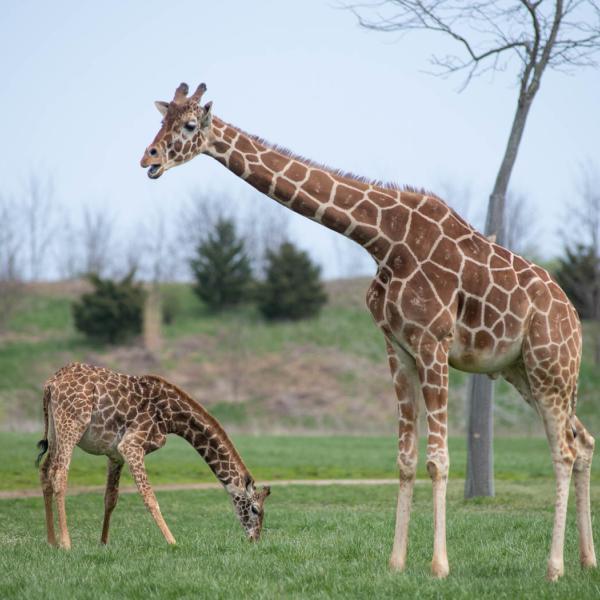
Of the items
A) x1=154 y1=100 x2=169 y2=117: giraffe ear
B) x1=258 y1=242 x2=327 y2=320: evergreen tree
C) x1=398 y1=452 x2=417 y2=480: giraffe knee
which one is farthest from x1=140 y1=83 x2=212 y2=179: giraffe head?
x1=258 y1=242 x2=327 y2=320: evergreen tree

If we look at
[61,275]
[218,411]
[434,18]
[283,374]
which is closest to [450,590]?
[434,18]

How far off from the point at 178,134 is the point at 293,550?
4388 millimetres

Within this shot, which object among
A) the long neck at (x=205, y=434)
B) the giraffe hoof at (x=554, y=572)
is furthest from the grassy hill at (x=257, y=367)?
the giraffe hoof at (x=554, y=572)

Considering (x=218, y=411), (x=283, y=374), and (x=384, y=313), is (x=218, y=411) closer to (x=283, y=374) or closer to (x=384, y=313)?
(x=283, y=374)

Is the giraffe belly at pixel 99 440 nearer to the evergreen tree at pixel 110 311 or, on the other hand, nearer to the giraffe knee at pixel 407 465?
the giraffe knee at pixel 407 465

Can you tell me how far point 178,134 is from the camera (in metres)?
8.54

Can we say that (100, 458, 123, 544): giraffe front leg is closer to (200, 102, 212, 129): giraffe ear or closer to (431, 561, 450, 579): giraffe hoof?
(431, 561, 450, 579): giraffe hoof

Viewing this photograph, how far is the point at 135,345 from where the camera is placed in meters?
53.1

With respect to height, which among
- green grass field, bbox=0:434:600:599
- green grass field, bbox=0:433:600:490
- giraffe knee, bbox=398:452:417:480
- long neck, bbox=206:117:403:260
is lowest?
green grass field, bbox=0:433:600:490

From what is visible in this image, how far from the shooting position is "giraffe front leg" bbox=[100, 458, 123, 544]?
11703 millimetres

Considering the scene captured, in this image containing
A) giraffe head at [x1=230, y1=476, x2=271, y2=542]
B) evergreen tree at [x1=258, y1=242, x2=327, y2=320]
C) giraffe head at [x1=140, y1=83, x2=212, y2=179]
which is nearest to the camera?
giraffe head at [x1=140, y1=83, x2=212, y2=179]

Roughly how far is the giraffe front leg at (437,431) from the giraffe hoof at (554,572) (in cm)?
89

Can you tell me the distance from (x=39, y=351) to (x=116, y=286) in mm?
5521

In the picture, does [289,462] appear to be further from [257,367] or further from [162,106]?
[257,367]
